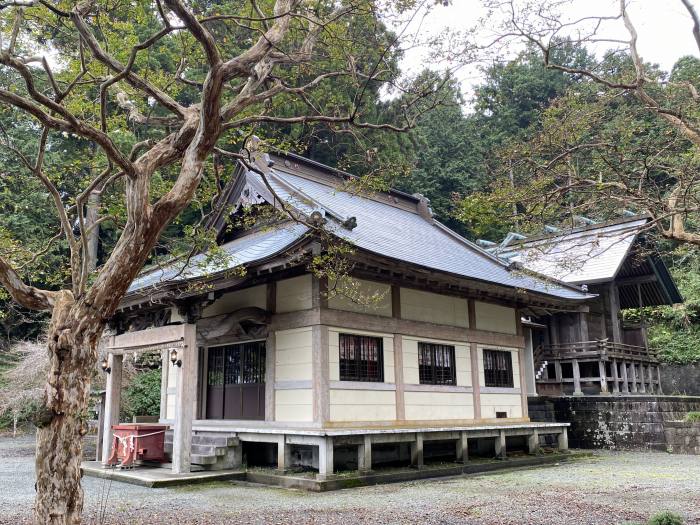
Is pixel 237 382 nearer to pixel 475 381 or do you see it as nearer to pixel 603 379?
pixel 475 381

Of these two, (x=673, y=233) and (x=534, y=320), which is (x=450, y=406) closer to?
(x=673, y=233)

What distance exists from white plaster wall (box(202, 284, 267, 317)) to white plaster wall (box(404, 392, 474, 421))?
11.6 feet

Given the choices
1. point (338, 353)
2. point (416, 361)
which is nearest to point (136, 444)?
point (338, 353)

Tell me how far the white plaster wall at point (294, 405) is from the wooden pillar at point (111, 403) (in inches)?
141

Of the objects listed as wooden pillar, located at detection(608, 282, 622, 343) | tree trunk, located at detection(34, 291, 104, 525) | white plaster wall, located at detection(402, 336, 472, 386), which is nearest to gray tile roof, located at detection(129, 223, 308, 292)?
white plaster wall, located at detection(402, 336, 472, 386)

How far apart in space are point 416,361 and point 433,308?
1.37 m

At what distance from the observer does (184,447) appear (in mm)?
10242

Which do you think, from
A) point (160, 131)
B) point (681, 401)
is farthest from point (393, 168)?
point (160, 131)

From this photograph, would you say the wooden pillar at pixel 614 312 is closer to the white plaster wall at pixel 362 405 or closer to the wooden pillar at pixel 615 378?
the wooden pillar at pixel 615 378

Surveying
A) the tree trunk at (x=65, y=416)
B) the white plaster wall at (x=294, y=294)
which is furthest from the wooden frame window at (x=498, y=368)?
the tree trunk at (x=65, y=416)

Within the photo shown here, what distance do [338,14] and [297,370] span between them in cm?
617

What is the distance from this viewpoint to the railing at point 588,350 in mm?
18547

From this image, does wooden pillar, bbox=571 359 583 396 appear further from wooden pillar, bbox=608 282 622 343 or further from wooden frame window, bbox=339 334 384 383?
wooden frame window, bbox=339 334 384 383

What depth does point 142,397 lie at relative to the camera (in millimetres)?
18500
